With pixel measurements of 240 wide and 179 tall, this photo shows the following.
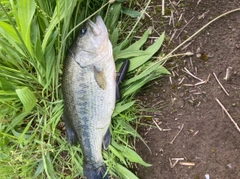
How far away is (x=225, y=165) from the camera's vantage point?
6.96 feet

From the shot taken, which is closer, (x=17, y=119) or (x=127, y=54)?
(x=127, y=54)

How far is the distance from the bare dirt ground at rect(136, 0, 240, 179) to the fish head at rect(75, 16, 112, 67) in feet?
1.24

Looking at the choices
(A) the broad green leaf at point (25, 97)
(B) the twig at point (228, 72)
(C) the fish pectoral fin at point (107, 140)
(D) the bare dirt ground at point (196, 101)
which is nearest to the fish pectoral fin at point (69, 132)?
(C) the fish pectoral fin at point (107, 140)

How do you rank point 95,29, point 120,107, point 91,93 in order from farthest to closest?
point 120,107 < point 91,93 < point 95,29

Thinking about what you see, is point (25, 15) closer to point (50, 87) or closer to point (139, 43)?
point (50, 87)

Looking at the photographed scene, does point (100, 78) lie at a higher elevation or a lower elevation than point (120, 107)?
higher

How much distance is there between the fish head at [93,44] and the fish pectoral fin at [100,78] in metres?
0.06

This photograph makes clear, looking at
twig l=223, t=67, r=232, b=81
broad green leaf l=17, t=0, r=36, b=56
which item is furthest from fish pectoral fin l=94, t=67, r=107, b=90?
twig l=223, t=67, r=232, b=81

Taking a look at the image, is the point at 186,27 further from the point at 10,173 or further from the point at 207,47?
the point at 10,173

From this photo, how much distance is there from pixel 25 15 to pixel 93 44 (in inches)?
16.0

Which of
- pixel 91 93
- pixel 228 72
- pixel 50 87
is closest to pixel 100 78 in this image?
pixel 91 93

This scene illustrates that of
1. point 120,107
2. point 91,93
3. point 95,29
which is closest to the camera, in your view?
point 95,29

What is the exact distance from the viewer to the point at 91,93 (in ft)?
7.10

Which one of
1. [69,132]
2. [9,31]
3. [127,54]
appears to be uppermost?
[9,31]
